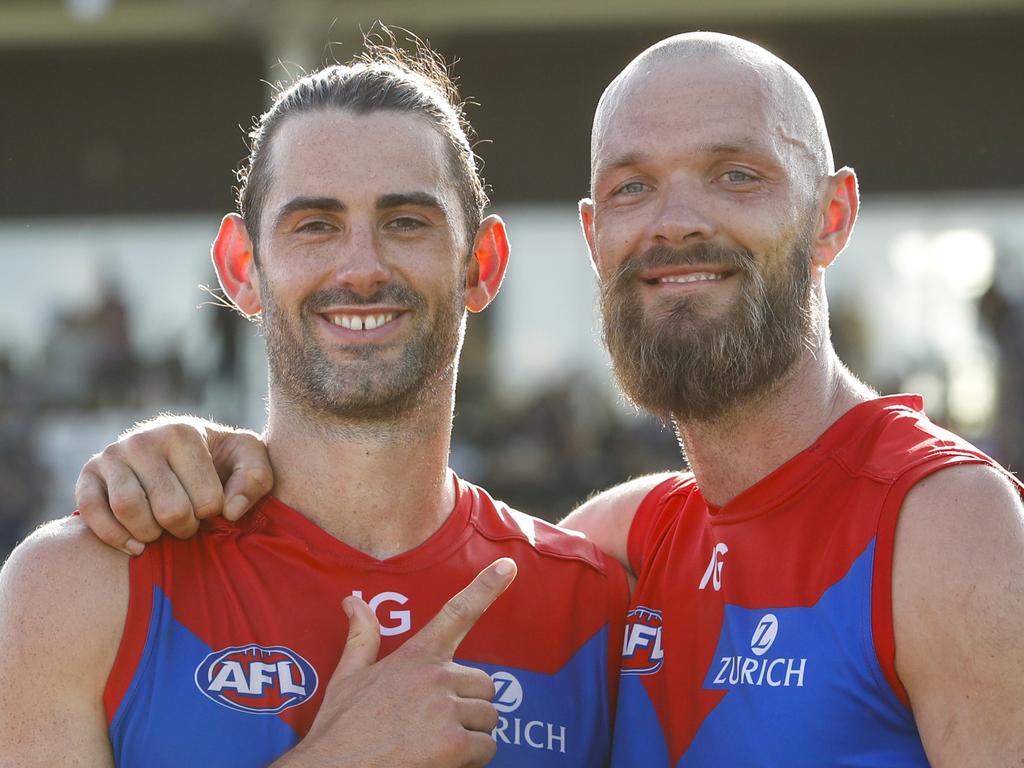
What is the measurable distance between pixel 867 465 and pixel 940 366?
940 cm

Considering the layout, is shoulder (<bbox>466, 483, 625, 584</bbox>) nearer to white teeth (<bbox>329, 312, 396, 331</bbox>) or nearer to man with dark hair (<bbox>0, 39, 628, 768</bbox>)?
man with dark hair (<bbox>0, 39, 628, 768</bbox>)

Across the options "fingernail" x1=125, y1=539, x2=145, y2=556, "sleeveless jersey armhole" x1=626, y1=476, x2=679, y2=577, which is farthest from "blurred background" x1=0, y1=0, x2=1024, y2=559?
"fingernail" x1=125, y1=539, x2=145, y2=556

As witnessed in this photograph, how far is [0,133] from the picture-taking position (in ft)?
39.9

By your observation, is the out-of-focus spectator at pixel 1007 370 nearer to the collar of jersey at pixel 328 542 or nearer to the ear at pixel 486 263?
the ear at pixel 486 263

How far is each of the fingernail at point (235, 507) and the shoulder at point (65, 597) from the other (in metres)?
0.24

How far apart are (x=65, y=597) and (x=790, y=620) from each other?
4.58 feet

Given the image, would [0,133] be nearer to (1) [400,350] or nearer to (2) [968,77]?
(2) [968,77]

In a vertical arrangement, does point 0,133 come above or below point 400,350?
above

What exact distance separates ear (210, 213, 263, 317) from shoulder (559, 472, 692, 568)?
105 cm

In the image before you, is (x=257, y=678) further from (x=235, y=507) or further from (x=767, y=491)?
(x=767, y=491)

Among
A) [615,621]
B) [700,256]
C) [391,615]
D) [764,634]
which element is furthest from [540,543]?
[700,256]

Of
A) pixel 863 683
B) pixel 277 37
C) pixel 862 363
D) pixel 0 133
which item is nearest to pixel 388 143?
pixel 863 683

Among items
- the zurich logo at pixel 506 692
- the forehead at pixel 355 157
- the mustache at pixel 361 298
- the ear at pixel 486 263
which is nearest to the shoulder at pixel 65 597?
the mustache at pixel 361 298

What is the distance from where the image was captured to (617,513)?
3.42 meters
